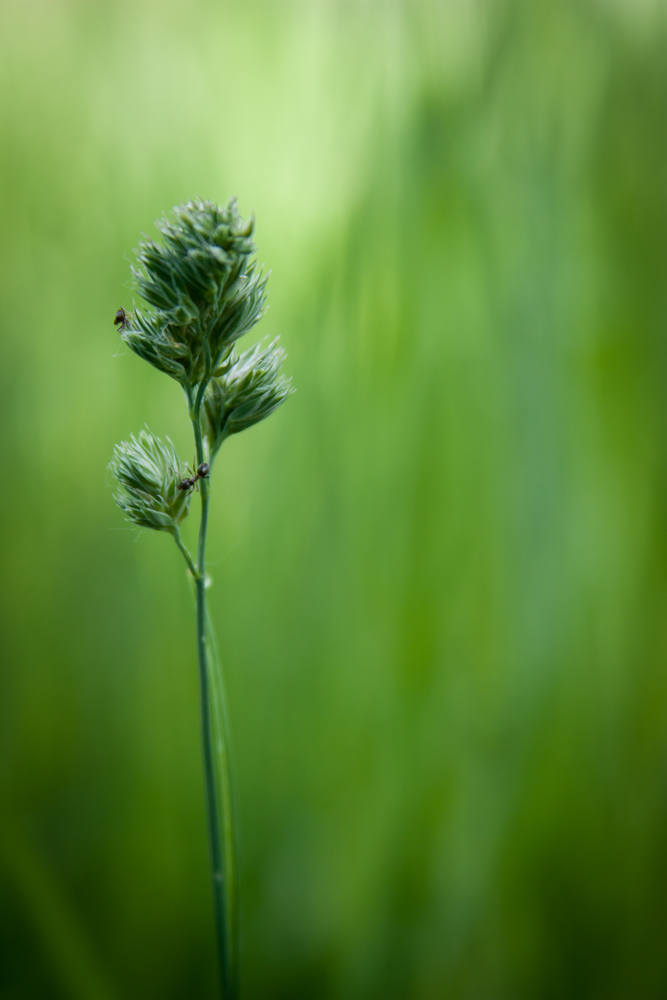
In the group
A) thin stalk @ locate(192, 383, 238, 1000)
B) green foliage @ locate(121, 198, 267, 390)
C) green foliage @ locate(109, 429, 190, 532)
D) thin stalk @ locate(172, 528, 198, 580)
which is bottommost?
thin stalk @ locate(192, 383, 238, 1000)

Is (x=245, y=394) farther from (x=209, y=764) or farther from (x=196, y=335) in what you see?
(x=209, y=764)

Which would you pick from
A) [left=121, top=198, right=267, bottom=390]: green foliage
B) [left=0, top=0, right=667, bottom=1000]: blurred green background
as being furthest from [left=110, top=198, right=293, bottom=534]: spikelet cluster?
[left=0, top=0, right=667, bottom=1000]: blurred green background

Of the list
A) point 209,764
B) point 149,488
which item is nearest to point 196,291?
point 149,488

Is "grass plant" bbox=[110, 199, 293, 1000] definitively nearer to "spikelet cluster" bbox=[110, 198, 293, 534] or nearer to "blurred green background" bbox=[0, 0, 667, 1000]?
"spikelet cluster" bbox=[110, 198, 293, 534]

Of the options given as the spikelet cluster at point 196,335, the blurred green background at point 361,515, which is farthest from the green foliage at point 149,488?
the blurred green background at point 361,515

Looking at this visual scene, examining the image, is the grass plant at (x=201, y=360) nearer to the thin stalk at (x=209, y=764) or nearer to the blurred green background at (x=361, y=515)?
the thin stalk at (x=209, y=764)

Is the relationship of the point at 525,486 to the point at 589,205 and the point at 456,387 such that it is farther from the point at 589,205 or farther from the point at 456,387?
the point at 589,205

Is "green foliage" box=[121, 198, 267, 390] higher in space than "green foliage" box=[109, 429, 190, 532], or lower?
higher
